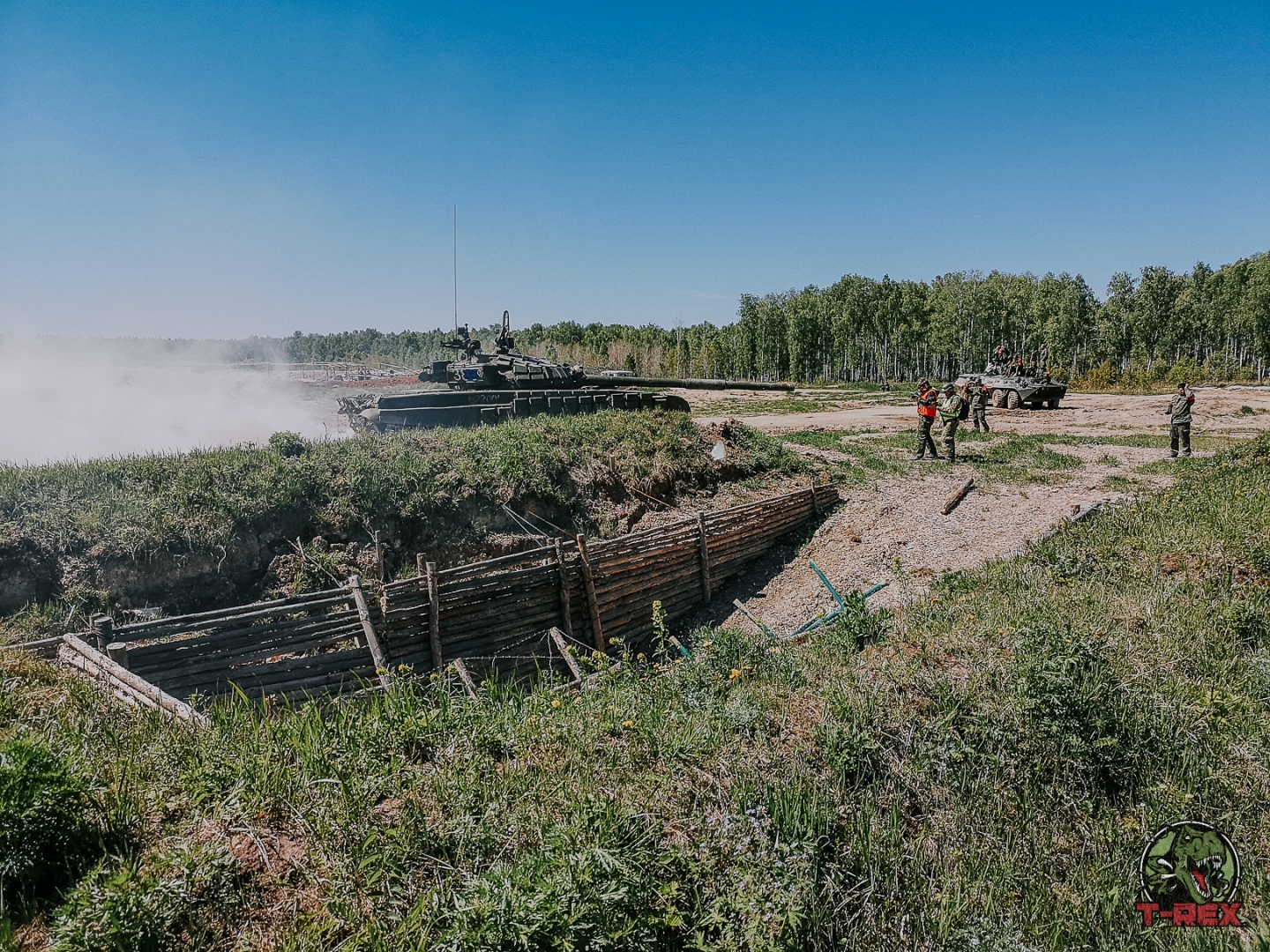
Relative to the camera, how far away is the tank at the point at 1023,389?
32.1 metres

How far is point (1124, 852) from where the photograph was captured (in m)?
3.79

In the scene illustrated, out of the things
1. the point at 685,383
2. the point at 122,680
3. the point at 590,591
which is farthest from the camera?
the point at 685,383

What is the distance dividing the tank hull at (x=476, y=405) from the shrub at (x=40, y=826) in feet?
45.7

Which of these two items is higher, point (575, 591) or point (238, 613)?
point (238, 613)

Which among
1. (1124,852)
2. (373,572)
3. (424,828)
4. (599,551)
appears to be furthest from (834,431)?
(424,828)

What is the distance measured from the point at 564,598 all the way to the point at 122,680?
5.30 meters

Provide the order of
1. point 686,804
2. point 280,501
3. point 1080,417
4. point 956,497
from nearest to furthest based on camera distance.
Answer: point 686,804 < point 280,501 < point 956,497 < point 1080,417

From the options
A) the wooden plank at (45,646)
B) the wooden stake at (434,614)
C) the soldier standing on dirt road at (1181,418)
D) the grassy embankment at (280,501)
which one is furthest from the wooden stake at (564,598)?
the soldier standing on dirt road at (1181,418)

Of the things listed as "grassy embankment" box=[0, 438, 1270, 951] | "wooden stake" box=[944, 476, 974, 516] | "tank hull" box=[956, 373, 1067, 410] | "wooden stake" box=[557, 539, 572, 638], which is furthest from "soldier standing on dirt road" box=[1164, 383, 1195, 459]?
"wooden stake" box=[557, 539, 572, 638]

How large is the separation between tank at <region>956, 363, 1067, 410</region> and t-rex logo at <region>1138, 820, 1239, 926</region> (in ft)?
102

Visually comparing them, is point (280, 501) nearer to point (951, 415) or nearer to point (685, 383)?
point (685, 383)

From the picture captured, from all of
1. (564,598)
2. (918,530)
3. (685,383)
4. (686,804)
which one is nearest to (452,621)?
(564,598)

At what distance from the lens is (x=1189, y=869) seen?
3557 mm

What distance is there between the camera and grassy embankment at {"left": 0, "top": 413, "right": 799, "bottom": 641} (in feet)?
29.3
